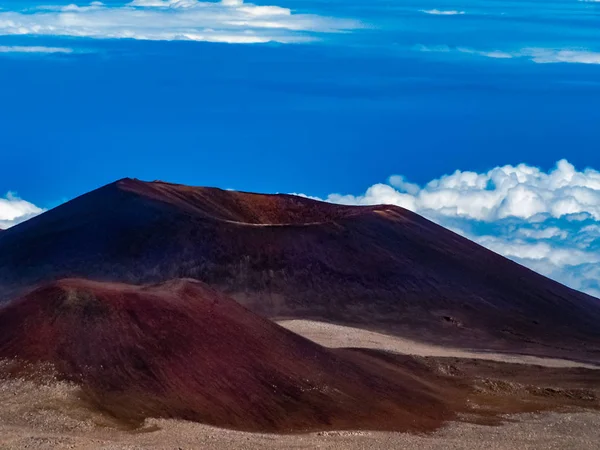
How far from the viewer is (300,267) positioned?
82562 millimetres

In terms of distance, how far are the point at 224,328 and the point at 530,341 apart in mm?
32352

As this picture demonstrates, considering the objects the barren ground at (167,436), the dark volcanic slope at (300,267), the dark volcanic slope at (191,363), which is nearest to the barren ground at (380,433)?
the barren ground at (167,436)

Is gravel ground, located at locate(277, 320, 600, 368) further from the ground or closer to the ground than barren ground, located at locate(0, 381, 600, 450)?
closer to the ground

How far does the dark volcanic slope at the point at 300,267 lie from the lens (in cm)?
7938

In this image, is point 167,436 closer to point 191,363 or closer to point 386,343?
point 191,363

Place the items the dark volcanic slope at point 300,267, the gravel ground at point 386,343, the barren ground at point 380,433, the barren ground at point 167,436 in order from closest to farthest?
1. the barren ground at point 167,436
2. the barren ground at point 380,433
3. the gravel ground at point 386,343
4. the dark volcanic slope at point 300,267

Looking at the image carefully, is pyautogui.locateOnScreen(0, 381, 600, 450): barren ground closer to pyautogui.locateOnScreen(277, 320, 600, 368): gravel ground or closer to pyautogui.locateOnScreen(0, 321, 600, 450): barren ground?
pyautogui.locateOnScreen(0, 321, 600, 450): barren ground

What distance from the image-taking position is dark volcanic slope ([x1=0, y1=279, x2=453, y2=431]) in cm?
4750

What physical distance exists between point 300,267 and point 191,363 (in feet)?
108

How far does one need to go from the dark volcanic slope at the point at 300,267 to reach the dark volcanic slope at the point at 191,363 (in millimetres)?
22997

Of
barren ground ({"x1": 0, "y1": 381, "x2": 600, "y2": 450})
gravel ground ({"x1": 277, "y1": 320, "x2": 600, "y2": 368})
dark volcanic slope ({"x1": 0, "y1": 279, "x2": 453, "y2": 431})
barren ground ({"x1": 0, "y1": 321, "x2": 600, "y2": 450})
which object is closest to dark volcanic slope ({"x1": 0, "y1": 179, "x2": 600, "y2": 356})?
gravel ground ({"x1": 277, "y1": 320, "x2": 600, "y2": 368})

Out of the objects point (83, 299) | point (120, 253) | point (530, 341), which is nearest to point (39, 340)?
point (83, 299)

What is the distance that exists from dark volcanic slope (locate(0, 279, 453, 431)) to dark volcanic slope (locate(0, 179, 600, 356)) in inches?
905

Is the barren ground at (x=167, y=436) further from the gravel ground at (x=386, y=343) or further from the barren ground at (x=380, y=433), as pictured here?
the gravel ground at (x=386, y=343)
